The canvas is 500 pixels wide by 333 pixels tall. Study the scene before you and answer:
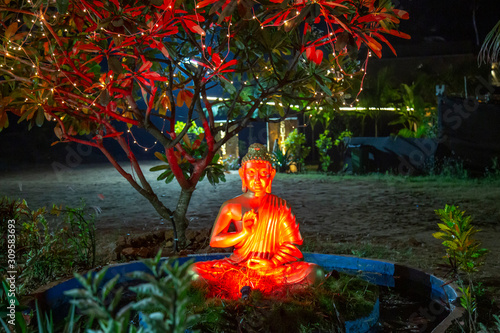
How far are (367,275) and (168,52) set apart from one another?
2.69m

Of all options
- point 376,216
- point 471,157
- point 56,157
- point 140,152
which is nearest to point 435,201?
point 376,216

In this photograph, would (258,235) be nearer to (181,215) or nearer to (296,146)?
(181,215)

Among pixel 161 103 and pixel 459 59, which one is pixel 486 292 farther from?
pixel 459 59

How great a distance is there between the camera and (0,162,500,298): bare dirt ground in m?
5.56

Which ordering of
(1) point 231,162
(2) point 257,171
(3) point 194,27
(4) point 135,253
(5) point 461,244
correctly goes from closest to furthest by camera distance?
(3) point 194,27
(5) point 461,244
(2) point 257,171
(4) point 135,253
(1) point 231,162

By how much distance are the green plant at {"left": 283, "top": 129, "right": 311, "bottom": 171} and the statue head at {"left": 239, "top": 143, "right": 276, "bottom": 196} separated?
43.5 ft

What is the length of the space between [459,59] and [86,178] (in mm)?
16338

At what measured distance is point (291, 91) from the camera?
4.66 m

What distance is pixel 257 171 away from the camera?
354 centimetres

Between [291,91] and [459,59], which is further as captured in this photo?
[459,59]

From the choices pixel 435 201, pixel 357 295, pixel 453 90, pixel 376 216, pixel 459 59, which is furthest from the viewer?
pixel 459 59

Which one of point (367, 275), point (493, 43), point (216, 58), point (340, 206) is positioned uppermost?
point (493, 43)

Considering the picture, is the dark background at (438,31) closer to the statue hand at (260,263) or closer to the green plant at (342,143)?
the green plant at (342,143)

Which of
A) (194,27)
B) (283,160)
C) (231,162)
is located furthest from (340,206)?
(231,162)
